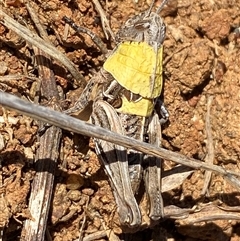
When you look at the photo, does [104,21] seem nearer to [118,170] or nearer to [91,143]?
[91,143]

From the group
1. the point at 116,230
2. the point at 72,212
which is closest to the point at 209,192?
the point at 116,230

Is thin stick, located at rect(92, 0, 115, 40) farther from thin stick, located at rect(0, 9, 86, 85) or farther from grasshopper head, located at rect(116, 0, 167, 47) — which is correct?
thin stick, located at rect(0, 9, 86, 85)

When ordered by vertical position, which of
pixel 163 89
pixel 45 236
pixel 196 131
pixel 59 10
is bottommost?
pixel 45 236

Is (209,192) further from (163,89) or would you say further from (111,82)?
(111,82)

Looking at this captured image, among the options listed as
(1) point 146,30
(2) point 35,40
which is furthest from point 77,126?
(1) point 146,30

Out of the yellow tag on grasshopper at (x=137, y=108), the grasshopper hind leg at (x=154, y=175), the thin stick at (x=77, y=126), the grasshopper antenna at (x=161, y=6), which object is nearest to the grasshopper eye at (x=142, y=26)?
the grasshopper antenna at (x=161, y=6)

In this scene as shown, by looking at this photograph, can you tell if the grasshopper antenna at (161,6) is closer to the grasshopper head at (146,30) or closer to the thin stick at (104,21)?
the grasshopper head at (146,30)
